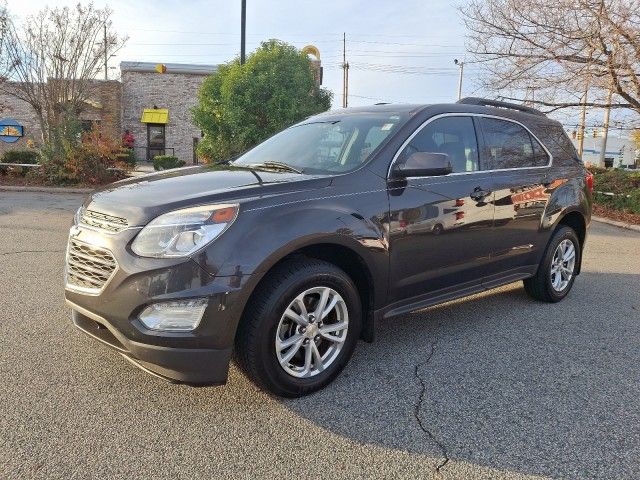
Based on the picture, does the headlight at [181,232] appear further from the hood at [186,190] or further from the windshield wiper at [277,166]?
the windshield wiper at [277,166]

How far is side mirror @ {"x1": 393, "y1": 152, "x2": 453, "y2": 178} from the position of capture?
3.36 metres

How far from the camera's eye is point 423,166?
11.1 ft

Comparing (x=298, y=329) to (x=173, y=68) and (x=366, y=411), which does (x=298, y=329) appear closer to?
(x=366, y=411)

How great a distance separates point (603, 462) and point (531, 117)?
3336 mm

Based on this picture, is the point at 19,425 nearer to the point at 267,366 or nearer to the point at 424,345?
the point at 267,366

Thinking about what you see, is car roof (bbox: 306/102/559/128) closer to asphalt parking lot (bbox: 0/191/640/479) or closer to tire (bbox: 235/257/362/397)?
tire (bbox: 235/257/362/397)

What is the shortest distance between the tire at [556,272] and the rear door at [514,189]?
174mm

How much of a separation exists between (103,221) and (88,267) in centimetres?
27

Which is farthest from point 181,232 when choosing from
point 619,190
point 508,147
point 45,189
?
point 619,190

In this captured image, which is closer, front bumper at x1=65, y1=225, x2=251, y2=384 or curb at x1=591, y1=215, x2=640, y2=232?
front bumper at x1=65, y1=225, x2=251, y2=384

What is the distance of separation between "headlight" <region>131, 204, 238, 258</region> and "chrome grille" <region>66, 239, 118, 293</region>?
219mm

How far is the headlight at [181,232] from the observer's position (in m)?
2.62

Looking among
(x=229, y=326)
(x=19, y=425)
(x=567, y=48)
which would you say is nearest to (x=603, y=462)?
(x=229, y=326)

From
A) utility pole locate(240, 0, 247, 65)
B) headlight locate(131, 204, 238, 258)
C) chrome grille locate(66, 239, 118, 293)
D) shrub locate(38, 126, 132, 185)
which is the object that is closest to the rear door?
headlight locate(131, 204, 238, 258)
